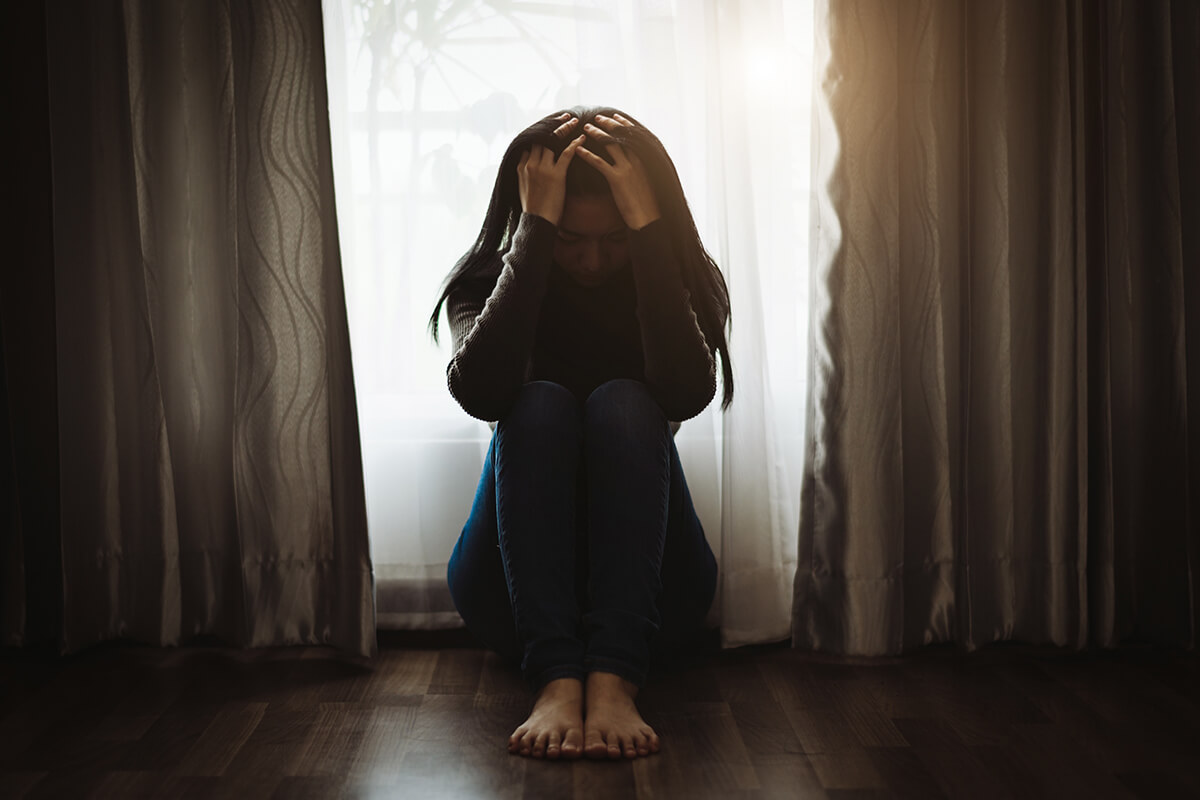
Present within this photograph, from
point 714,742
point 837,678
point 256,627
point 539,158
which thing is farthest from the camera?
point 256,627

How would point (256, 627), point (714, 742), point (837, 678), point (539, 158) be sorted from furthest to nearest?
point (256, 627)
point (837, 678)
point (539, 158)
point (714, 742)

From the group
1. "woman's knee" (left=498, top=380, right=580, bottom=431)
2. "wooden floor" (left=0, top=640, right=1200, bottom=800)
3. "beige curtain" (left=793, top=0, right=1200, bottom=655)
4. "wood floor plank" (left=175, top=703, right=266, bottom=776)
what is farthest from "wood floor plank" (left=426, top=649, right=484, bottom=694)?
"beige curtain" (left=793, top=0, right=1200, bottom=655)

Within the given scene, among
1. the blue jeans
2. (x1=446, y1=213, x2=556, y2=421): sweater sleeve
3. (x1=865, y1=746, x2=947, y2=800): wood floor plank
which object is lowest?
(x1=865, y1=746, x2=947, y2=800): wood floor plank

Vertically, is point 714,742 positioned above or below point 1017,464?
below

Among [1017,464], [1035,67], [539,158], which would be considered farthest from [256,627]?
[1035,67]

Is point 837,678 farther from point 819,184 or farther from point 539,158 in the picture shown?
point 539,158

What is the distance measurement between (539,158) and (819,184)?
508mm

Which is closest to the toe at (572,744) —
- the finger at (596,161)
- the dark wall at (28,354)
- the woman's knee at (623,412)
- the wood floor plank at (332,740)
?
the wood floor plank at (332,740)

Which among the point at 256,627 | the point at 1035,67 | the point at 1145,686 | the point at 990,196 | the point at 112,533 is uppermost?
the point at 1035,67

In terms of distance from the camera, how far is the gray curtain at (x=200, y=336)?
1.71 m

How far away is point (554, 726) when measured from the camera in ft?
4.40

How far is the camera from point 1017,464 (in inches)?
71.4

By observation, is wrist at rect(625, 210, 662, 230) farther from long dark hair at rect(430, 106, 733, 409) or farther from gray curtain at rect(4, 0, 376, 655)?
gray curtain at rect(4, 0, 376, 655)

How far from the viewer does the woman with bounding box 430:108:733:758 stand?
55.1 inches
